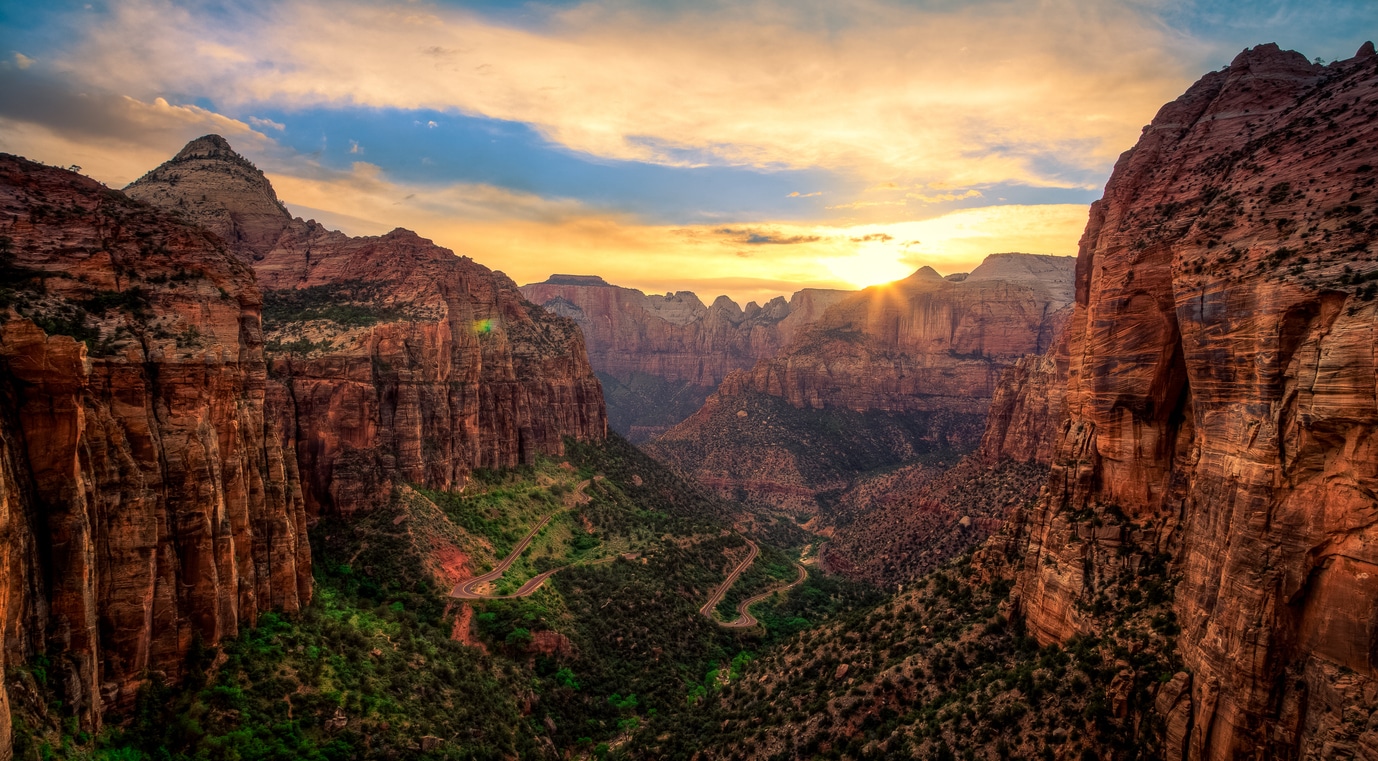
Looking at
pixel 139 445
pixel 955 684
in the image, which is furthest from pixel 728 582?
pixel 139 445

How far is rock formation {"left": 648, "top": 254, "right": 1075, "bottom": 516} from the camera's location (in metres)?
161

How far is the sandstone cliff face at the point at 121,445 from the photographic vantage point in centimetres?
2807

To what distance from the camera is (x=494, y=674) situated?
55875 mm

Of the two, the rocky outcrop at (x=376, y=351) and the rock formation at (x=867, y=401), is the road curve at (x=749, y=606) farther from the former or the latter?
the rock formation at (x=867, y=401)

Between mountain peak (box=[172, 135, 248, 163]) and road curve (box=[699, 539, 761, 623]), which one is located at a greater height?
mountain peak (box=[172, 135, 248, 163])

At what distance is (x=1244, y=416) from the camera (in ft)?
77.9

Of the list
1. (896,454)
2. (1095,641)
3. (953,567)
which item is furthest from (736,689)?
(896,454)

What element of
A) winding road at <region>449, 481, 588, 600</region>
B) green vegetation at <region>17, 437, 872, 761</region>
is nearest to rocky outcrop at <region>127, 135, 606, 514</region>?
green vegetation at <region>17, 437, 872, 761</region>

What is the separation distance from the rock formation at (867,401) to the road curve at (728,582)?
51317 mm

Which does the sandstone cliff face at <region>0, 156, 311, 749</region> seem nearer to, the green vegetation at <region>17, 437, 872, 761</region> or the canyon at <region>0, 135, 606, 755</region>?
the canyon at <region>0, 135, 606, 755</region>

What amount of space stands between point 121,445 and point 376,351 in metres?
42.2

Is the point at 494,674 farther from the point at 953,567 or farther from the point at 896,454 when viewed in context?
the point at 896,454

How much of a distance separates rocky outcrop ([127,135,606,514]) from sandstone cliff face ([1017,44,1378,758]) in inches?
2327

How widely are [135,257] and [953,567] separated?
55261mm
